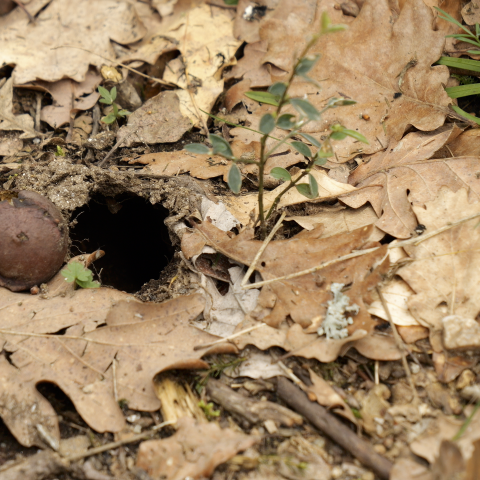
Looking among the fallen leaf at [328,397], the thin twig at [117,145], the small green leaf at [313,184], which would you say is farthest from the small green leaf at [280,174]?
the thin twig at [117,145]

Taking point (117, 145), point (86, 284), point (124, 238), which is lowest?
point (124, 238)

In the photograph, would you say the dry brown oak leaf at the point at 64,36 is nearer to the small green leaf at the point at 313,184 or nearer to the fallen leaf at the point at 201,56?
the fallen leaf at the point at 201,56

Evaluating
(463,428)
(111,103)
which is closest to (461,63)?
(463,428)

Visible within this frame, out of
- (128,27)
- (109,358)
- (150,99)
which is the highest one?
(128,27)

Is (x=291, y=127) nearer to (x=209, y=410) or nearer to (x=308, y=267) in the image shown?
(x=308, y=267)

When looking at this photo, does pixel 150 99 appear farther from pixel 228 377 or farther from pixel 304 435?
pixel 304 435

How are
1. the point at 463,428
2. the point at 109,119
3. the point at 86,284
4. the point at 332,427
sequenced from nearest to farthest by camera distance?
the point at 463,428, the point at 332,427, the point at 86,284, the point at 109,119

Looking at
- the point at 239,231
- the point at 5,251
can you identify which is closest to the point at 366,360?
the point at 239,231
